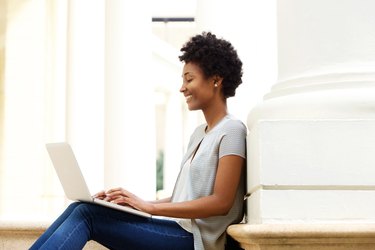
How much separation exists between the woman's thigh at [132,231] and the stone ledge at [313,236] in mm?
2562

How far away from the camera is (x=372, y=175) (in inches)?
380

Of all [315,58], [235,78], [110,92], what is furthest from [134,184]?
[315,58]

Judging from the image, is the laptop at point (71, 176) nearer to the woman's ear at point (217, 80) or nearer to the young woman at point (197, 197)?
the young woman at point (197, 197)

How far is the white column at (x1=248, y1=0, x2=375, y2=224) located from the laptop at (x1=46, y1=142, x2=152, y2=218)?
1701 millimetres

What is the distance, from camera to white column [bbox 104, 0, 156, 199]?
22344 mm

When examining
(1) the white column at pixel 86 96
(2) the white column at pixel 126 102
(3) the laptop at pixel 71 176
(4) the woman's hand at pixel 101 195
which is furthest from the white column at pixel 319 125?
(1) the white column at pixel 86 96

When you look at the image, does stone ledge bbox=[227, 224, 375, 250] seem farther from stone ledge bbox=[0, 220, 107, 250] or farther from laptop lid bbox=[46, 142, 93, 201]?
stone ledge bbox=[0, 220, 107, 250]

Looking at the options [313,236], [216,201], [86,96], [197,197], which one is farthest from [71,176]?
[86,96]

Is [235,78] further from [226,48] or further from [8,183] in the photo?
[8,183]

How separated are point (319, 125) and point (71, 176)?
3.25 metres

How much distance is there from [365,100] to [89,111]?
16.9 metres

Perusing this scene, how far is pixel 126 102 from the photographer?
2295 centimetres

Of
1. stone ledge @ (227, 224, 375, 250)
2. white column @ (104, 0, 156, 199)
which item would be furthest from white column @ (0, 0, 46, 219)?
stone ledge @ (227, 224, 375, 250)

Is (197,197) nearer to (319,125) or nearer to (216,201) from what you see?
(216,201)
